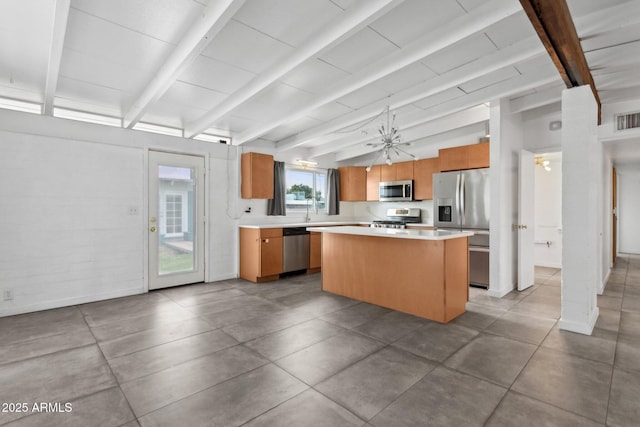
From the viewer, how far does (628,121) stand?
157 inches

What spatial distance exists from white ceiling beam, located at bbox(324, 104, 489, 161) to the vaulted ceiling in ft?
1.43

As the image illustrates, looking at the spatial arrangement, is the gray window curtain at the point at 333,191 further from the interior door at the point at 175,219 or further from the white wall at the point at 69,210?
the white wall at the point at 69,210

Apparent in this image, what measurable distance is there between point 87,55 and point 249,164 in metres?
2.89

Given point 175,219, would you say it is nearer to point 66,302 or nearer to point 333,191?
point 66,302

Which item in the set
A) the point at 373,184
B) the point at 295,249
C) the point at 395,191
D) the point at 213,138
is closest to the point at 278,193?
the point at 295,249

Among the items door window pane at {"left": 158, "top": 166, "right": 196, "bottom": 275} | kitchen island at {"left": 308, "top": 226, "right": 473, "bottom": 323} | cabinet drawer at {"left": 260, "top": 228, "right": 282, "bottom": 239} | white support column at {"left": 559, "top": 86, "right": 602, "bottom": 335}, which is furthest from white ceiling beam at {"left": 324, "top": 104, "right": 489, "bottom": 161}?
door window pane at {"left": 158, "top": 166, "right": 196, "bottom": 275}

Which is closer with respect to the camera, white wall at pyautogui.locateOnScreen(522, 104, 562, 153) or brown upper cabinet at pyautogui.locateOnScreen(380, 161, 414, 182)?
white wall at pyautogui.locateOnScreen(522, 104, 562, 153)

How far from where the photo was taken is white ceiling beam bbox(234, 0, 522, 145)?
2365 millimetres

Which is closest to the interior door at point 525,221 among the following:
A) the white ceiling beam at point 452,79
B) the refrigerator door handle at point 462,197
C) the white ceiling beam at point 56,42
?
the refrigerator door handle at point 462,197

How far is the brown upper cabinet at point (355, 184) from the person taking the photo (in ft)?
23.4

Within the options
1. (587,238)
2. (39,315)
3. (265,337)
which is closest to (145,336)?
(265,337)

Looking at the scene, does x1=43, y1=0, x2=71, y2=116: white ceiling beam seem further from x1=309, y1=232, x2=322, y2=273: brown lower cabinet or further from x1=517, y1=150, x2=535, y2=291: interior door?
x1=517, y1=150, x2=535, y2=291: interior door

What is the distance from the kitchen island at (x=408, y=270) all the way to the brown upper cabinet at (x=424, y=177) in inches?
94.3

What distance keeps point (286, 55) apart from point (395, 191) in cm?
414
